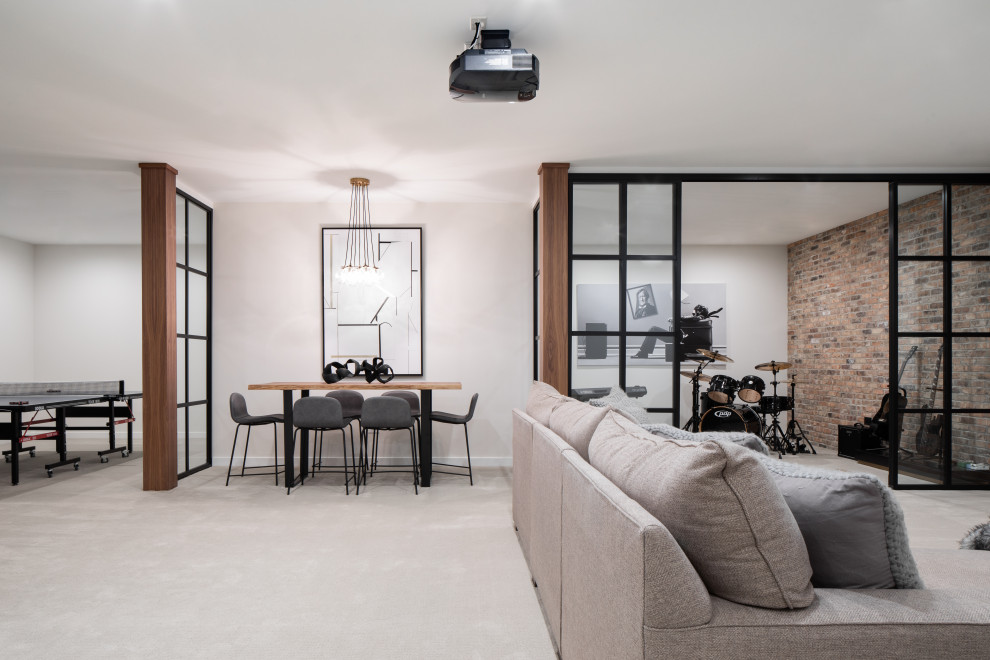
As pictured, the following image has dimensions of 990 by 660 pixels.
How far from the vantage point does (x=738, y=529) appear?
1281mm

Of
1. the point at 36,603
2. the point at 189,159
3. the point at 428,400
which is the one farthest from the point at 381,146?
the point at 36,603

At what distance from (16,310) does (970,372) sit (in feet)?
33.2

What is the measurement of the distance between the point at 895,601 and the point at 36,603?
324 centimetres

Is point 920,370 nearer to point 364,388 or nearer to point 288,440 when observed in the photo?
point 364,388

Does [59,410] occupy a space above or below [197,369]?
below

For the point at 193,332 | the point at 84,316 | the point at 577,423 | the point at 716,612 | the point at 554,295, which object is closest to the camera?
the point at 716,612

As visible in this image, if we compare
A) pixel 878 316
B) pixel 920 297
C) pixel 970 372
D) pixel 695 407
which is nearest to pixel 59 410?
pixel 695 407

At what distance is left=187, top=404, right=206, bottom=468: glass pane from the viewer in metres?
5.55

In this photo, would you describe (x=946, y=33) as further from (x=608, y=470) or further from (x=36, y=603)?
(x=36, y=603)

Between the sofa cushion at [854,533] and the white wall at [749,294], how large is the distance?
6.71 m

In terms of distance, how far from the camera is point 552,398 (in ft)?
10.5

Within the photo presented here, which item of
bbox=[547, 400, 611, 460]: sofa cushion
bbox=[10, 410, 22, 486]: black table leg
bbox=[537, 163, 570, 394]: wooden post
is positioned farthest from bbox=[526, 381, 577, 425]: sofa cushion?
bbox=[10, 410, 22, 486]: black table leg

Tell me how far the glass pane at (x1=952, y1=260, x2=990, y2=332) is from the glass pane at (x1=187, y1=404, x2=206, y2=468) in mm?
6470

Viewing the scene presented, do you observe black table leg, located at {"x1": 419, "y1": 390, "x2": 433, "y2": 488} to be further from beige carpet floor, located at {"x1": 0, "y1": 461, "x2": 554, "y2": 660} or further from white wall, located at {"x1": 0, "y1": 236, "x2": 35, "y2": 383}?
white wall, located at {"x1": 0, "y1": 236, "x2": 35, "y2": 383}
